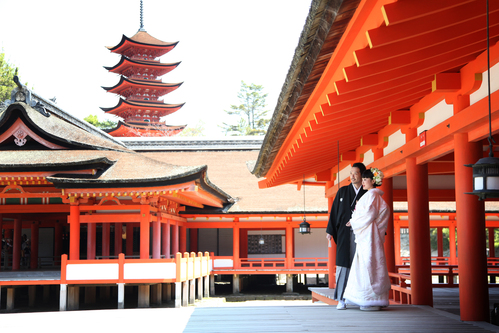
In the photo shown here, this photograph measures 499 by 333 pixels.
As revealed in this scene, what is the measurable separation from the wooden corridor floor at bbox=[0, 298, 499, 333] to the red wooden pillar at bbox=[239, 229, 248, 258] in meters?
15.2

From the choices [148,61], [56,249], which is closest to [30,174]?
[56,249]

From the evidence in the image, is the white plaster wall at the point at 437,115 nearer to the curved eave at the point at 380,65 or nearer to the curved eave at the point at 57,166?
the curved eave at the point at 380,65

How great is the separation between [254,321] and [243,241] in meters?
16.6

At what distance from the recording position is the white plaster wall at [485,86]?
15.4 feet

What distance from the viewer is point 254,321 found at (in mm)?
5039

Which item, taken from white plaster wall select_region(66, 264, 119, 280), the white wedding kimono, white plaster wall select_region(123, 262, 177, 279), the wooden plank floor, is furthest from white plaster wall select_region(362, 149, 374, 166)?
white plaster wall select_region(66, 264, 119, 280)

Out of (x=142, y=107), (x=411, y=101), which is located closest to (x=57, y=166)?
(x=411, y=101)

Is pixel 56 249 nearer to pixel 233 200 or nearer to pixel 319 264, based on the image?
pixel 233 200

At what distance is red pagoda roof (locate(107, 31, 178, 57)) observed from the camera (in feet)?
129

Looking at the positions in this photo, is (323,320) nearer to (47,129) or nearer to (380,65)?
(380,65)

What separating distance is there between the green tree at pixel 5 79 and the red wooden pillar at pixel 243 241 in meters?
24.8

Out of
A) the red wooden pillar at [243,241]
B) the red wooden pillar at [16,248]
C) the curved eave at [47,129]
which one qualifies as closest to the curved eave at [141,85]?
the red wooden pillar at [243,241]

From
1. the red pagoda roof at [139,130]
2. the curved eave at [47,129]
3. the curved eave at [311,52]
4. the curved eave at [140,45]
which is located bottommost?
the curved eave at [311,52]

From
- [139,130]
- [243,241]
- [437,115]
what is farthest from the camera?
[139,130]
